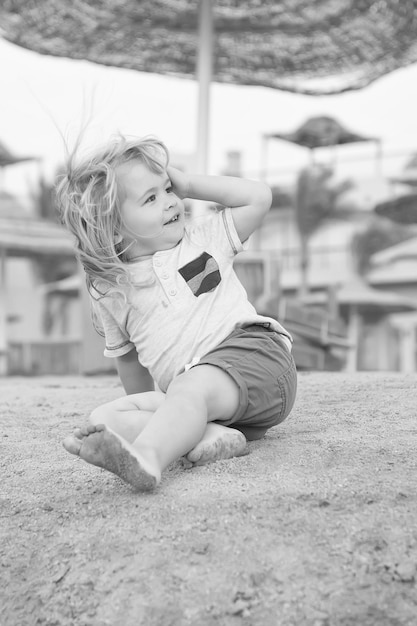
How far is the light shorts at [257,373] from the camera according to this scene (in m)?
1.84

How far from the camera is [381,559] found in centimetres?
124

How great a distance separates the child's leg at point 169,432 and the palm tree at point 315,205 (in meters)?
19.7

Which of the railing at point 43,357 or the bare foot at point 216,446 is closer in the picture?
the bare foot at point 216,446

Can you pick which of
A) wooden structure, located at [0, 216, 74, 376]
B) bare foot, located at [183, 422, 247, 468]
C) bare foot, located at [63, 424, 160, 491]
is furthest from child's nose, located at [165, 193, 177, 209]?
wooden structure, located at [0, 216, 74, 376]

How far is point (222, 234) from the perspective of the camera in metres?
2.11

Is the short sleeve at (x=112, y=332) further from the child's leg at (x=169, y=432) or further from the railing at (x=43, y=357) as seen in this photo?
the railing at (x=43, y=357)

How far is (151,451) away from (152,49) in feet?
26.9

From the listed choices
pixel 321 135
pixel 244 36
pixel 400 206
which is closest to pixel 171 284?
pixel 244 36

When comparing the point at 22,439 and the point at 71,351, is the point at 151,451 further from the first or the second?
the point at 71,351

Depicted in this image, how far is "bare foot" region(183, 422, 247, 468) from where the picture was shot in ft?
5.59

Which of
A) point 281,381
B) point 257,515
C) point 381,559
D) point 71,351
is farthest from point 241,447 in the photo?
point 71,351

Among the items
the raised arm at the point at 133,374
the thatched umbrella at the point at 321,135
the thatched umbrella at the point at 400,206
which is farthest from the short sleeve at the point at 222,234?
the thatched umbrella at the point at 321,135

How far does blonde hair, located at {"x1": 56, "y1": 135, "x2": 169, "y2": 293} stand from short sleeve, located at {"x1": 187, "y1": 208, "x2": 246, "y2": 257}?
0.67 feet

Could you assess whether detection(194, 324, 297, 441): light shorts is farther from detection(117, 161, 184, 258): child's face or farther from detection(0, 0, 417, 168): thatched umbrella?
detection(0, 0, 417, 168): thatched umbrella
